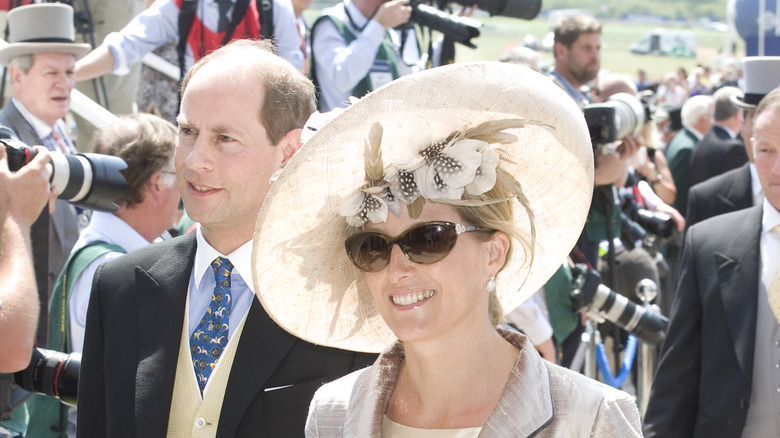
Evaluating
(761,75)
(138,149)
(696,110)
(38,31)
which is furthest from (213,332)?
(696,110)

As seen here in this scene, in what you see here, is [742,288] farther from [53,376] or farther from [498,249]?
[53,376]

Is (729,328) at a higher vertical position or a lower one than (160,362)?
lower

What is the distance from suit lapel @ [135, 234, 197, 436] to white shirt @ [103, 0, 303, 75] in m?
2.72

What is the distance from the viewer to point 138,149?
3.76 m

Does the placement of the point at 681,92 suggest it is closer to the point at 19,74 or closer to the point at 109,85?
the point at 109,85

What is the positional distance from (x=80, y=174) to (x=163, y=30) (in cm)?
232

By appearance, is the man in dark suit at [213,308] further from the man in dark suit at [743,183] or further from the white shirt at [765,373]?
the man in dark suit at [743,183]

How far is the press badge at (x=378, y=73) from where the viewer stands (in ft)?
18.7

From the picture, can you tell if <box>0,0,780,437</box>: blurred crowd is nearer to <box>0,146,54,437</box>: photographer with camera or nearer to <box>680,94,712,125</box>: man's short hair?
<box>0,146,54,437</box>: photographer with camera

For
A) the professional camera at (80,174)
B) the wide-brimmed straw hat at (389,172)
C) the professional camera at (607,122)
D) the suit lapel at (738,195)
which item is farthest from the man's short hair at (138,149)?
the suit lapel at (738,195)

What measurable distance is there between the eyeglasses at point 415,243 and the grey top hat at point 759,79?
351 cm

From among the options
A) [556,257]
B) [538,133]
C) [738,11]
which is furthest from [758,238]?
[738,11]

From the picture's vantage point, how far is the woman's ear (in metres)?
2.23

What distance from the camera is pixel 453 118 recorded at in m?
2.11
